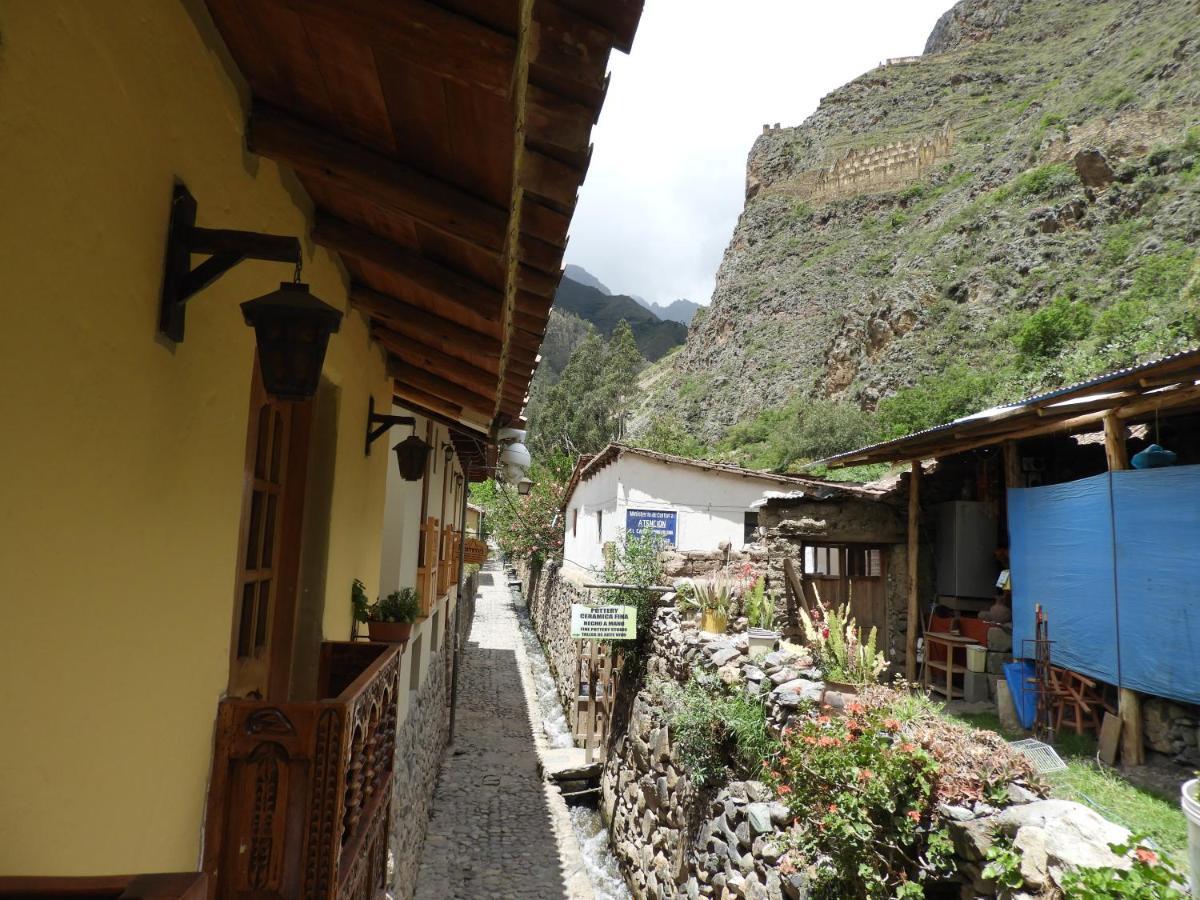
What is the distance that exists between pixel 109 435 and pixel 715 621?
796cm

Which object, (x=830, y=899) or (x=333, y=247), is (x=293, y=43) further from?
(x=830, y=899)

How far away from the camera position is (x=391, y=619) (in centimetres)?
491

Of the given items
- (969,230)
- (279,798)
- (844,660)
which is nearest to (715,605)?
(844,660)

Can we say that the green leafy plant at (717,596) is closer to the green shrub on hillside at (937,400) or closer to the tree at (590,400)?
the green shrub on hillside at (937,400)

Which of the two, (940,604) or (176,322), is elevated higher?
(176,322)

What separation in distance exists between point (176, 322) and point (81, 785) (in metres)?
1.11

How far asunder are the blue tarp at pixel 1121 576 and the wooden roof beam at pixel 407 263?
18.7 feet

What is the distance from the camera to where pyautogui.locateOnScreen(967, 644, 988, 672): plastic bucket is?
809cm

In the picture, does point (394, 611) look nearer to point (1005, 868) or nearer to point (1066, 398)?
point (1005, 868)

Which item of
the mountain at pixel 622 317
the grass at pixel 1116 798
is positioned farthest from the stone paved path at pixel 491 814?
the mountain at pixel 622 317

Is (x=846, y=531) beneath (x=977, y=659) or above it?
above

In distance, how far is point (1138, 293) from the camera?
23859 mm

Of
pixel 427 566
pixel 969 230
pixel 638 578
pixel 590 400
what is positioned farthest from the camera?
pixel 590 400

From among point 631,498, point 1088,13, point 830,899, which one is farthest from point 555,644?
point 1088,13
